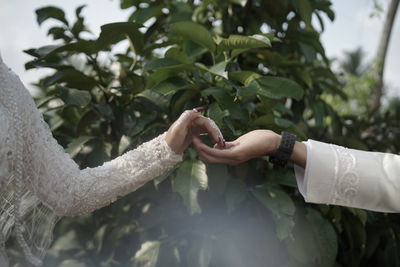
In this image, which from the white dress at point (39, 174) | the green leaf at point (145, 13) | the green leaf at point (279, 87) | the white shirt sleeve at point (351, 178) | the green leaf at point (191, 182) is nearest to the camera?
the white dress at point (39, 174)

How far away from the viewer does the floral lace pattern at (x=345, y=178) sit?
45.9 inches

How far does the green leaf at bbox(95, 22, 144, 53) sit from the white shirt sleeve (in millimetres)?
653

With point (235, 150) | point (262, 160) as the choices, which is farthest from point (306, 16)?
point (235, 150)

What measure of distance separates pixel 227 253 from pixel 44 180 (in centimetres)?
59

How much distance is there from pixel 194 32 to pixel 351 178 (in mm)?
618

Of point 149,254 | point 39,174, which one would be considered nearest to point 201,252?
point 149,254

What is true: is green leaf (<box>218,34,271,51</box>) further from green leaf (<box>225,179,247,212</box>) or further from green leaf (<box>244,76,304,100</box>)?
green leaf (<box>225,179,247,212</box>)

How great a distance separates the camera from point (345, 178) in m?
1.17

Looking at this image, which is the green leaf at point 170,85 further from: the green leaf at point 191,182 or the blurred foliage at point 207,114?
the green leaf at point 191,182

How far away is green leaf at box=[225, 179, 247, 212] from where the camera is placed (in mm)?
1410

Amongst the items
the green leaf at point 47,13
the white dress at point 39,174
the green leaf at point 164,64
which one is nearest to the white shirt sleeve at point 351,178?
the white dress at point 39,174

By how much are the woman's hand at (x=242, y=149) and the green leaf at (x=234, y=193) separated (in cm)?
29

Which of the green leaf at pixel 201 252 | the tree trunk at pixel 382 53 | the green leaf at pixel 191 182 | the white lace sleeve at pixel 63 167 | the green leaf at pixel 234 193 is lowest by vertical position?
the tree trunk at pixel 382 53

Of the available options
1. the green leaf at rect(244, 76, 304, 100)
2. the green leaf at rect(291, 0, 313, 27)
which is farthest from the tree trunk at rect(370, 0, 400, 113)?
the green leaf at rect(244, 76, 304, 100)
